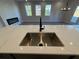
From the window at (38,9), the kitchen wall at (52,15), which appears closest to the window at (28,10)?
the kitchen wall at (52,15)

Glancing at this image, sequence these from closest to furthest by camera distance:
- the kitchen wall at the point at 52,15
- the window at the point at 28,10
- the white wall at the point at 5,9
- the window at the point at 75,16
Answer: the white wall at the point at 5,9 → the window at the point at 75,16 → the kitchen wall at the point at 52,15 → the window at the point at 28,10

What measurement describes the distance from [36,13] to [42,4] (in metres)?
0.88

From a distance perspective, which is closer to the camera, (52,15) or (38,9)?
(38,9)

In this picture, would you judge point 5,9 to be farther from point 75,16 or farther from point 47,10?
point 75,16

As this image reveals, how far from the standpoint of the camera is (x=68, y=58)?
0.87m

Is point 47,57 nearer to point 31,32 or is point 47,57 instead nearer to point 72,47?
point 72,47

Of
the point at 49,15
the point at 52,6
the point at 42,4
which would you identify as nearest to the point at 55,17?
the point at 49,15

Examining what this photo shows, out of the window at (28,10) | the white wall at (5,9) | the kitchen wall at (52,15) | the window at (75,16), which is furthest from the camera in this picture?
the window at (28,10)

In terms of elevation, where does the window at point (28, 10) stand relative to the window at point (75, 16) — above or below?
above

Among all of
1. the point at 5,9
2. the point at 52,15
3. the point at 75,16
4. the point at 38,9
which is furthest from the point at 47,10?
the point at 5,9

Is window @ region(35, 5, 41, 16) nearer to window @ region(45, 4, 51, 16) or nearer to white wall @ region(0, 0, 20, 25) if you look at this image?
window @ region(45, 4, 51, 16)

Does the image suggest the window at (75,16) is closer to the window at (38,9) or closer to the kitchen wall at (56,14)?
the kitchen wall at (56,14)

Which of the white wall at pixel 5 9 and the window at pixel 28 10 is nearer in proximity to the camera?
the white wall at pixel 5 9

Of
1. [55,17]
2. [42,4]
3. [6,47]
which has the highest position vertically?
[42,4]
